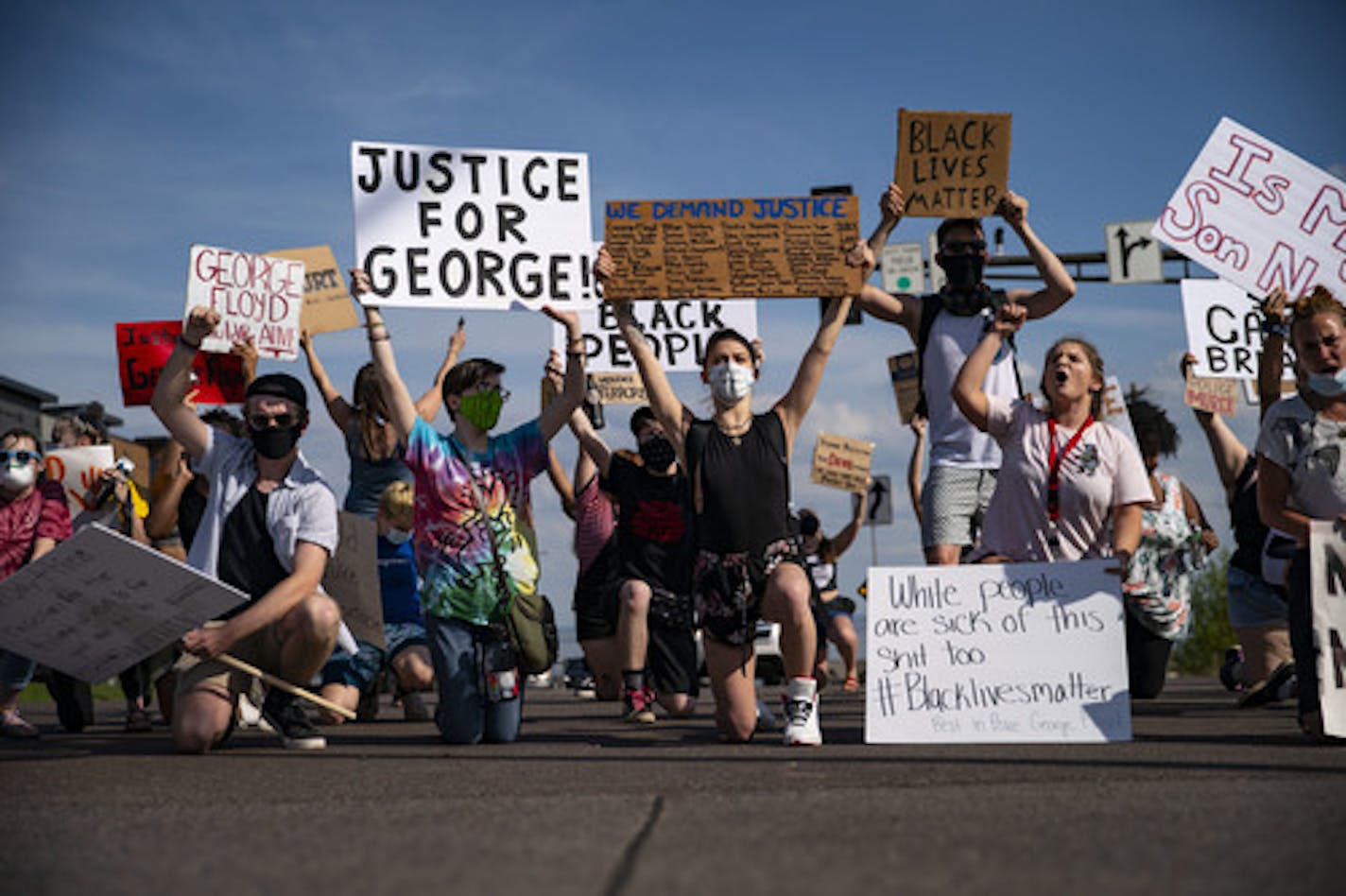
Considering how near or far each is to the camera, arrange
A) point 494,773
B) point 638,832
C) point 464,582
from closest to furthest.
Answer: point 638,832
point 494,773
point 464,582

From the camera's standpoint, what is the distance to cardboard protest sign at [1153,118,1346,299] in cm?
843

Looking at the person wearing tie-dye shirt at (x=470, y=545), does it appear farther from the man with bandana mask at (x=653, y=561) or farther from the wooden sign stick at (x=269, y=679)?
the man with bandana mask at (x=653, y=561)

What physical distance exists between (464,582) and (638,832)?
363 cm

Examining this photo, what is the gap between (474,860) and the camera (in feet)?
11.7

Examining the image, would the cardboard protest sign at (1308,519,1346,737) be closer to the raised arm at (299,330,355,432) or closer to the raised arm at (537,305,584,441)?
the raised arm at (537,305,584,441)

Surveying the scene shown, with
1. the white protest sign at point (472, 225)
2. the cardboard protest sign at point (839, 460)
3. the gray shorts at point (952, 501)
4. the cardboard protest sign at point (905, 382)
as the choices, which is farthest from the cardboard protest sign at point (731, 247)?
the cardboard protest sign at point (839, 460)

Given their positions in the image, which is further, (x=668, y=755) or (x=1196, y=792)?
(x=668, y=755)

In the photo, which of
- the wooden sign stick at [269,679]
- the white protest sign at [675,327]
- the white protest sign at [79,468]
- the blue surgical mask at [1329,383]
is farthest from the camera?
the white protest sign at [675,327]

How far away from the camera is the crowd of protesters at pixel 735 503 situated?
22.0 ft

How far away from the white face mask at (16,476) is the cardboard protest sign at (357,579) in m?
2.05

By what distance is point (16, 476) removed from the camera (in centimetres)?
879

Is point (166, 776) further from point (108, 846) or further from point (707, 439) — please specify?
point (707, 439)

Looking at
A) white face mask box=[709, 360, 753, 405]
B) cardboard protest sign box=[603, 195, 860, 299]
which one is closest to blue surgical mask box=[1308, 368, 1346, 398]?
cardboard protest sign box=[603, 195, 860, 299]

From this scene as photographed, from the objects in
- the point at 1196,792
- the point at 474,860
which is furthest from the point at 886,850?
the point at 1196,792
